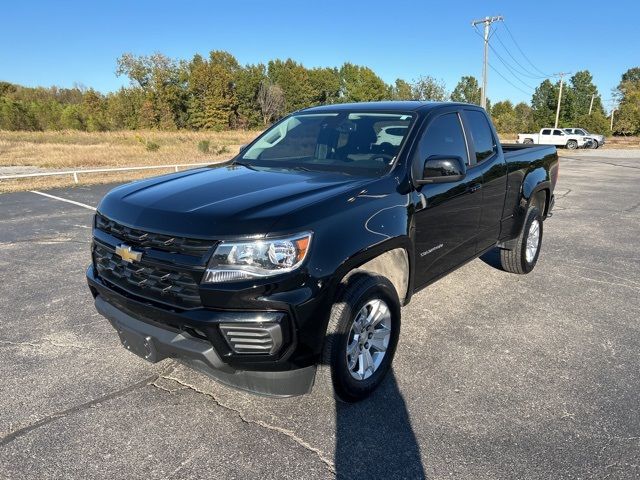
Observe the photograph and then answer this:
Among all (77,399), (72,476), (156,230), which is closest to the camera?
(72,476)

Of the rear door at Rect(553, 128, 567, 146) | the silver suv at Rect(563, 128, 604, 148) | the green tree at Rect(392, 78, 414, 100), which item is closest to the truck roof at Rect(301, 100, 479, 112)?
the rear door at Rect(553, 128, 567, 146)

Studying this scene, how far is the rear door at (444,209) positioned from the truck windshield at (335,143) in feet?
0.74

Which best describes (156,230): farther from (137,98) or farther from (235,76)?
(235,76)

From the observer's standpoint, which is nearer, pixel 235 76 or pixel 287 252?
pixel 287 252

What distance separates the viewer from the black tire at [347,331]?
2.58 metres

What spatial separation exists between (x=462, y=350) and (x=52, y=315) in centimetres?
362

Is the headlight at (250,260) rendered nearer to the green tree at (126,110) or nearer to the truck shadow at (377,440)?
the truck shadow at (377,440)

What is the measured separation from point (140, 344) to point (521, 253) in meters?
4.15

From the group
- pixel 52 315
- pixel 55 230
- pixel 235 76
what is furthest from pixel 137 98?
pixel 52 315

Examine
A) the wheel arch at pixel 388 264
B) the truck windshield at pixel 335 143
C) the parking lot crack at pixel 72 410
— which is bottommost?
the parking lot crack at pixel 72 410

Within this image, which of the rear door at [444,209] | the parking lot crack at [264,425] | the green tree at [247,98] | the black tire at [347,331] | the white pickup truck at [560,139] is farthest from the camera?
the green tree at [247,98]

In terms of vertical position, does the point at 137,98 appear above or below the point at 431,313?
above

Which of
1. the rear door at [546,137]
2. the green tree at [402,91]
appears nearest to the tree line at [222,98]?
the green tree at [402,91]

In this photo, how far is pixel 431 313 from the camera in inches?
170
